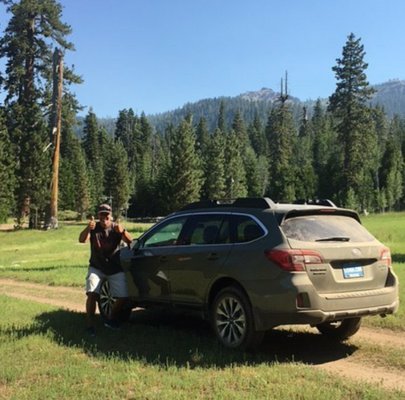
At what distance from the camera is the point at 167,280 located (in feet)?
28.0

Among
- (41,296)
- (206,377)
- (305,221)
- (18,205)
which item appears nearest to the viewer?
(206,377)

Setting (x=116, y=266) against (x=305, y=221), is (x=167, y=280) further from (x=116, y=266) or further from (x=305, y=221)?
(x=305, y=221)

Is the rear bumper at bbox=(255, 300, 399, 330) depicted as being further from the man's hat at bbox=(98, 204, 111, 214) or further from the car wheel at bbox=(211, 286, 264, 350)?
the man's hat at bbox=(98, 204, 111, 214)

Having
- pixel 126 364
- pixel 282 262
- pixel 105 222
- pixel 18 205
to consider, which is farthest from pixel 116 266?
pixel 18 205

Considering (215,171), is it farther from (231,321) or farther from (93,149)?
(231,321)

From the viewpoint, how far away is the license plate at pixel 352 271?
712 cm

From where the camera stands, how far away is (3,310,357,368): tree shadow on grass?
7.11m

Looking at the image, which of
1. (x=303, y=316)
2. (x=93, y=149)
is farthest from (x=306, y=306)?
(x=93, y=149)

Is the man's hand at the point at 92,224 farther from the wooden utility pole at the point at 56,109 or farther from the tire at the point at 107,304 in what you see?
the wooden utility pole at the point at 56,109

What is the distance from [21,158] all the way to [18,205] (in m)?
4.24

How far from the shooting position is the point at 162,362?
23.0 feet

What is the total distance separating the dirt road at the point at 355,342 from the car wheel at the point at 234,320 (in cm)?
87

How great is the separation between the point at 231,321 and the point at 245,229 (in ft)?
3.95

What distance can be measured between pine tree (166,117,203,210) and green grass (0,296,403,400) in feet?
217
